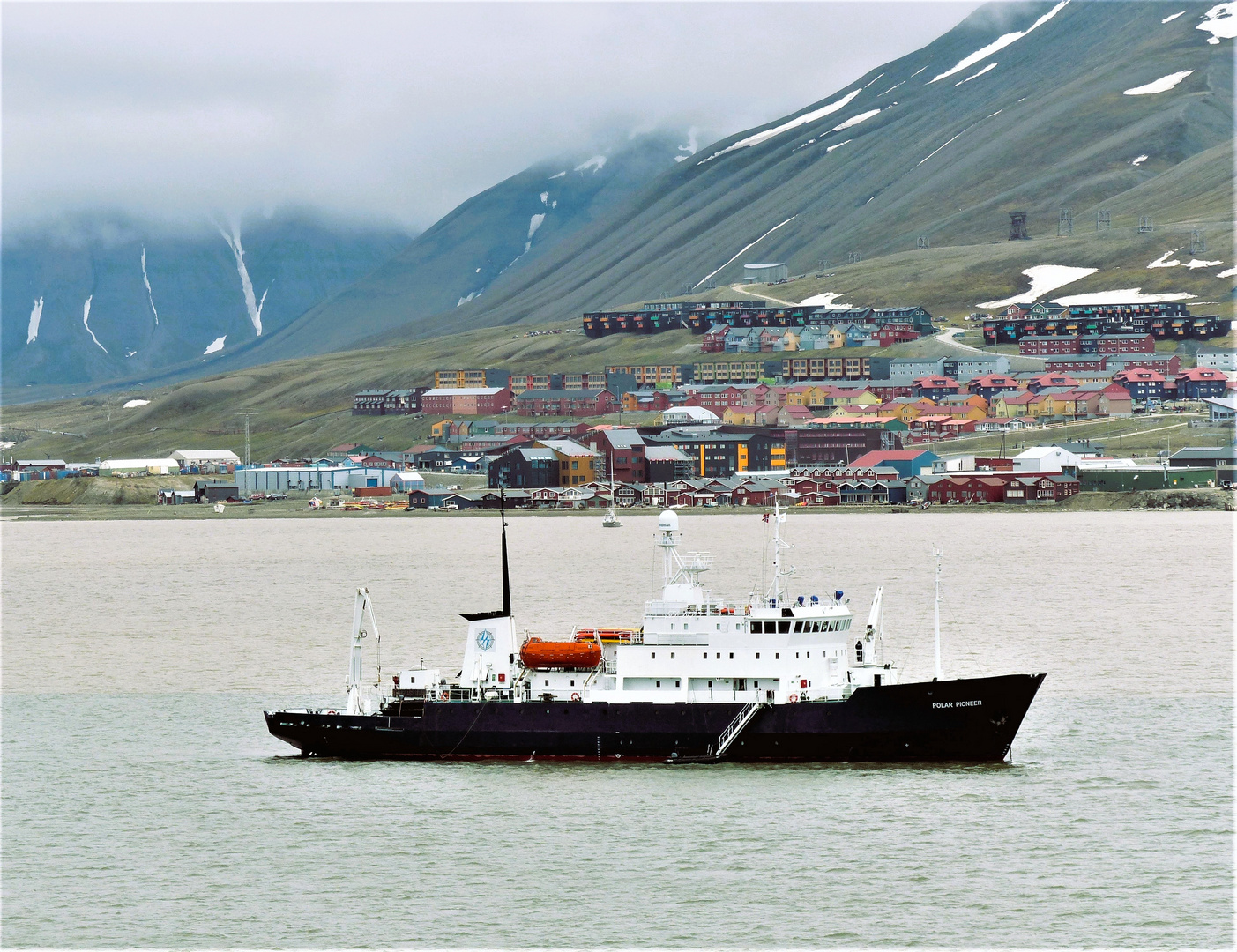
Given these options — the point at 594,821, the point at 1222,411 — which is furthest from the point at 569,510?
the point at 594,821

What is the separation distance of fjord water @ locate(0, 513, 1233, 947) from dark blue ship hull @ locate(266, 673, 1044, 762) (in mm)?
770

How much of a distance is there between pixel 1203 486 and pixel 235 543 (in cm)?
8177

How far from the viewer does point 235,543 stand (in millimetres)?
139375

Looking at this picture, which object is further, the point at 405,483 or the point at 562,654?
the point at 405,483

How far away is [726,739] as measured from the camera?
4447 centimetres

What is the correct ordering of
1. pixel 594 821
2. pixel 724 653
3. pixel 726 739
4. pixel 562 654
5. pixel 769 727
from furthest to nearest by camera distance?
pixel 562 654 → pixel 724 653 → pixel 726 739 → pixel 769 727 → pixel 594 821

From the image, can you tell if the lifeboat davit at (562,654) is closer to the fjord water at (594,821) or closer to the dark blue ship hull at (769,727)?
the dark blue ship hull at (769,727)

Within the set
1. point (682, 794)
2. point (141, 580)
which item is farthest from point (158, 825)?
point (141, 580)

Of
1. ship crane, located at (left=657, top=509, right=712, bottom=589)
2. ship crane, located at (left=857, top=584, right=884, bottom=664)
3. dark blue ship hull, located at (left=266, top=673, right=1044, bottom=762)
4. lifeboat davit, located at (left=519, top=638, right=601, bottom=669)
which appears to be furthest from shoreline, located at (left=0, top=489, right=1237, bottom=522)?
lifeboat davit, located at (left=519, top=638, right=601, bottom=669)

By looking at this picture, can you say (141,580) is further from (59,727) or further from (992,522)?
(992,522)

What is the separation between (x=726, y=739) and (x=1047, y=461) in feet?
380

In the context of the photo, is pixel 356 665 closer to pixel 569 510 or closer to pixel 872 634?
pixel 872 634

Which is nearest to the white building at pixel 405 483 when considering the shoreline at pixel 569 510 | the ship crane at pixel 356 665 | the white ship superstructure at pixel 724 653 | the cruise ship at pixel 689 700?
the shoreline at pixel 569 510

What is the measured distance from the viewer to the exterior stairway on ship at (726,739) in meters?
44.2
